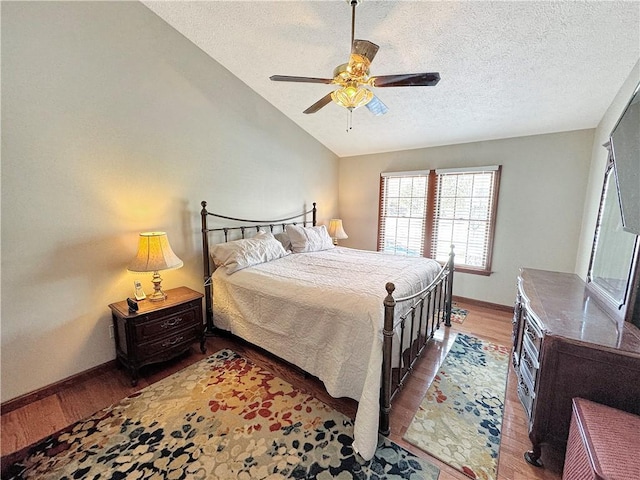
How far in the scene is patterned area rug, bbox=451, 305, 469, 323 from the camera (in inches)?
135

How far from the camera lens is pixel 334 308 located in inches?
74.7

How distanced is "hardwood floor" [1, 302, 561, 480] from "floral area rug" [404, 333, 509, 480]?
0.05 meters

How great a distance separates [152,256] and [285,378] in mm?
1526

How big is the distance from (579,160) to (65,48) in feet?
17.1

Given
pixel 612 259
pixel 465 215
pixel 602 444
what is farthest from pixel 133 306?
pixel 465 215

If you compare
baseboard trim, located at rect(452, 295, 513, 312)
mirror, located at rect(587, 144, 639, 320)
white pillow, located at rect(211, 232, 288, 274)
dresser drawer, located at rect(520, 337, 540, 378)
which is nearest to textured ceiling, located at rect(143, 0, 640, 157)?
mirror, located at rect(587, 144, 639, 320)

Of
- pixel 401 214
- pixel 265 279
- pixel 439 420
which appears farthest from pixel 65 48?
pixel 401 214

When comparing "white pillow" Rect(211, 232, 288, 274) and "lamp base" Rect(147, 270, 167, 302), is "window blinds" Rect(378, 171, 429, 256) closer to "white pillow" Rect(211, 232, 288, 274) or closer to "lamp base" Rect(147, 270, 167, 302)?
"white pillow" Rect(211, 232, 288, 274)

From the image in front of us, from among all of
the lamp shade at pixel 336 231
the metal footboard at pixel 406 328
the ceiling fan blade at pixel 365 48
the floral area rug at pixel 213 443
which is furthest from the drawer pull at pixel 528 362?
the lamp shade at pixel 336 231

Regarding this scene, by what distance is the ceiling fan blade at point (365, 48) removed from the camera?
5.33ft

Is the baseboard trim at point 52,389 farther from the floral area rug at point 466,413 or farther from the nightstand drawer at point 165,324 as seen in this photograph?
the floral area rug at point 466,413

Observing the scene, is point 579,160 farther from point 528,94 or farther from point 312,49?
point 312,49

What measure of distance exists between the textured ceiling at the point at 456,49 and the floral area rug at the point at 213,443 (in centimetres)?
299

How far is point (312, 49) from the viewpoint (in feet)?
8.04
